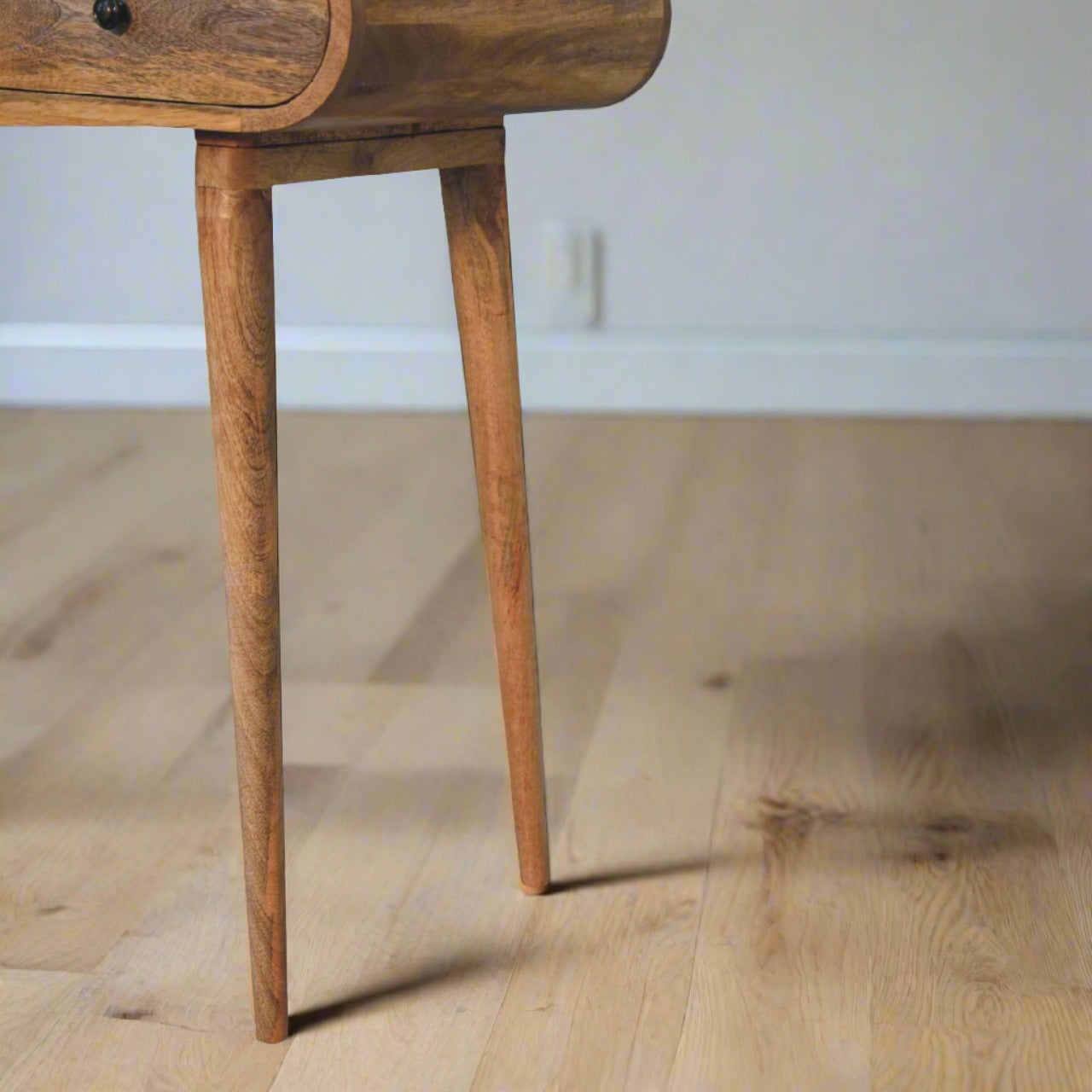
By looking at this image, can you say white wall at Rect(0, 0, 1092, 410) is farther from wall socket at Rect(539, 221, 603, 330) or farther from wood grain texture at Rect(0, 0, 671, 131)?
wood grain texture at Rect(0, 0, 671, 131)

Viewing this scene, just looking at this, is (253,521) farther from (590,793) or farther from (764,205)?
(764,205)

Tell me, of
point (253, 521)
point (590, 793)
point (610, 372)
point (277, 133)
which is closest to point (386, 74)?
point (277, 133)

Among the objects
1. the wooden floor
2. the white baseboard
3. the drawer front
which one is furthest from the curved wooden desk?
the white baseboard

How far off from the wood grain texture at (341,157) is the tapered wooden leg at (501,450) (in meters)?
0.02

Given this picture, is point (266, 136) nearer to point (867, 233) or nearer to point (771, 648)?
point (771, 648)

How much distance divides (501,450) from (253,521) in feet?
0.67

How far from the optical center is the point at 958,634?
141cm

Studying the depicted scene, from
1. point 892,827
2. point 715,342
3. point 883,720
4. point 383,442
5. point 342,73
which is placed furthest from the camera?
point 715,342

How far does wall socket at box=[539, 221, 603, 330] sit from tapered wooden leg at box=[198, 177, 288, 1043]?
5.45 ft

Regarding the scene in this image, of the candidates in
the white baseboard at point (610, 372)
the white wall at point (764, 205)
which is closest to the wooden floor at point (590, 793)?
the white baseboard at point (610, 372)

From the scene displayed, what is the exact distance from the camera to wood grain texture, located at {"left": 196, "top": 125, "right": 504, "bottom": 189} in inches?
26.5

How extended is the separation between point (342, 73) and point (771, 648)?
0.88m

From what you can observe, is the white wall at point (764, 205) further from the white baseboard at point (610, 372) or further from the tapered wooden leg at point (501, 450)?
the tapered wooden leg at point (501, 450)

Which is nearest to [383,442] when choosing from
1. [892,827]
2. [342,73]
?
[892,827]
